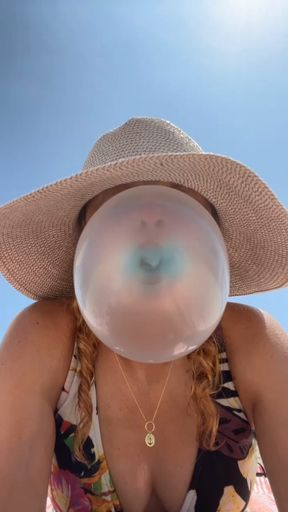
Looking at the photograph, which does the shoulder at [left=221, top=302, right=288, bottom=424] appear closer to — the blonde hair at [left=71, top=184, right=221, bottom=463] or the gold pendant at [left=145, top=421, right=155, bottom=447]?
the blonde hair at [left=71, top=184, right=221, bottom=463]

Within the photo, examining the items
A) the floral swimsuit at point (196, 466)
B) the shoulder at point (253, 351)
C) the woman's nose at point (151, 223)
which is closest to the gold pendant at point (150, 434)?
the floral swimsuit at point (196, 466)

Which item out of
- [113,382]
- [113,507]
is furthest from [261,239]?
[113,507]

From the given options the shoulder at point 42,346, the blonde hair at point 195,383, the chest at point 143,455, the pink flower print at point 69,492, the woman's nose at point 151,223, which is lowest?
the pink flower print at point 69,492

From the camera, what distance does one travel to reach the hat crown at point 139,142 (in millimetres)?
945

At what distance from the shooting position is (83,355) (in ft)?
3.32

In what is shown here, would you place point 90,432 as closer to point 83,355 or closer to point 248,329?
point 83,355

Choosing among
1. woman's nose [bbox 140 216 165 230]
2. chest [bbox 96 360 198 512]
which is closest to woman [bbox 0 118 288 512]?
chest [bbox 96 360 198 512]

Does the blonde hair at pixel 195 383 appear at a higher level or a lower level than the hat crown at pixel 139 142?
lower

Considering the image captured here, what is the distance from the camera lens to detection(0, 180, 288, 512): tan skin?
0.88m

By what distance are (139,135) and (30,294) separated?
1.58 feet

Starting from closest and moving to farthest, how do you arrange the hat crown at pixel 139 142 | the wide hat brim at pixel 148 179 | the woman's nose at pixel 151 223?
the woman's nose at pixel 151 223
the wide hat brim at pixel 148 179
the hat crown at pixel 139 142

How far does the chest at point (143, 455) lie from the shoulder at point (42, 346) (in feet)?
0.35

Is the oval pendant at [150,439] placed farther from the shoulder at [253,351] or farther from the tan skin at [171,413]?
the shoulder at [253,351]

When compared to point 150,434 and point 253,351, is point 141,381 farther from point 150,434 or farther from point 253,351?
point 253,351
